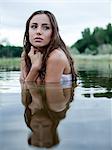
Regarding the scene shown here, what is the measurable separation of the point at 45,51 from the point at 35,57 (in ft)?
0.42

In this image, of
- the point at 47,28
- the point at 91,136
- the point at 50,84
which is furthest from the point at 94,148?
the point at 47,28

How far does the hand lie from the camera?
113 inches

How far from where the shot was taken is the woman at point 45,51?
9.14 ft

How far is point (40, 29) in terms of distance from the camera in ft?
9.05

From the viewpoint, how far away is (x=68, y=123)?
1.30 meters

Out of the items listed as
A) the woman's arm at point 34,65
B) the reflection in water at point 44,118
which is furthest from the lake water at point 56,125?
the woman's arm at point 34,65

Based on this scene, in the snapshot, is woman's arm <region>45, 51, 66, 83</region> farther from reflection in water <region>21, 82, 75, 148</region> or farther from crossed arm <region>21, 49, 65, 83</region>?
reflection in water <region>21, 82, 75, 148</region>

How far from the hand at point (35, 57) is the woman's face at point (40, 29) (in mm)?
119

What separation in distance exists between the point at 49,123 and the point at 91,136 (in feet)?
0.69

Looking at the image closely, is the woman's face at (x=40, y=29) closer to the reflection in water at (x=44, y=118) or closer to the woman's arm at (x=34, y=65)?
the woman's arm at (x=34, y=65)

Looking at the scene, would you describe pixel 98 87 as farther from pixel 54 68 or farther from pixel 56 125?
pixel 56 125

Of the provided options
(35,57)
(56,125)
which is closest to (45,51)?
(35,57)

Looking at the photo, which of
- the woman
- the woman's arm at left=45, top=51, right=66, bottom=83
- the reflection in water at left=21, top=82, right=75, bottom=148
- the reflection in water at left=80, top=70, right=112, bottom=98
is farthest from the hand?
the reflection in water at left=21, top=82, right=75, bottom=148

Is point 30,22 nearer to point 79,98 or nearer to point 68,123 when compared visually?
point 79,98
